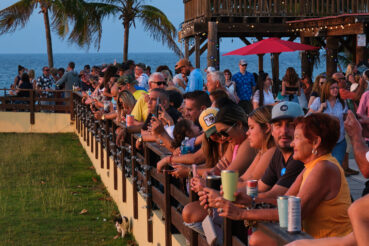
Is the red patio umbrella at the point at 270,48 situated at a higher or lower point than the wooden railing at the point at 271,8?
lower

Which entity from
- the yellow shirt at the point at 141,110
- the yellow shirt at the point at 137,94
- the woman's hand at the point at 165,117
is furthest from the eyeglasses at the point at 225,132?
the yellow shirt at the point at 137,94

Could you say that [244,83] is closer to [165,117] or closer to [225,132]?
[165,117]

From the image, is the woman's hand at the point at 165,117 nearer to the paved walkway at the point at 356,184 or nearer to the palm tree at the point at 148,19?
the paved walkway at the point at 356,184

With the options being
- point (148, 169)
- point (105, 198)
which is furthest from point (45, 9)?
point (148, 169)

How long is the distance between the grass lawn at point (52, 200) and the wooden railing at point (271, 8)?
285 inches

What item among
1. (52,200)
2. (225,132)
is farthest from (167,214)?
(52,200)

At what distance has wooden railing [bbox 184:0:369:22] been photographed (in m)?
23.4

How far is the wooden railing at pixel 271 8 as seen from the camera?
23.4 metres

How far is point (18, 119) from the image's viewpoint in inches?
1000

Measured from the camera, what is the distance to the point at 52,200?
11.9 metres

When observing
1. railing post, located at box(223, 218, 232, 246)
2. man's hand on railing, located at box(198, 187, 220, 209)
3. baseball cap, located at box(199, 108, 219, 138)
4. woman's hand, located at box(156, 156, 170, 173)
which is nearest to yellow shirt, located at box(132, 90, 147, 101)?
woman's hand, located at box(156, 156, 170, 173)

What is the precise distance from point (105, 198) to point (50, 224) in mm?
2031

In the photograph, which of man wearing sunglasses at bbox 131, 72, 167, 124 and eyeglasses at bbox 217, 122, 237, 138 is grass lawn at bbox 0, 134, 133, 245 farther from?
eyeglasses at bbox 217, 122, 237, 138

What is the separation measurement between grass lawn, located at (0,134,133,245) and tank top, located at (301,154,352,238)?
5341mm
